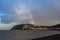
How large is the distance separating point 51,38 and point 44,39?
0.61 m

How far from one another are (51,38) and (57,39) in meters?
0.49

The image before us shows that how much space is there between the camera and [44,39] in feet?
42.5

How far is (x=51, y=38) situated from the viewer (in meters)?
13.1

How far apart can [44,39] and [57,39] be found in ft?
3.55

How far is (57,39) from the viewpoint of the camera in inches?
516
